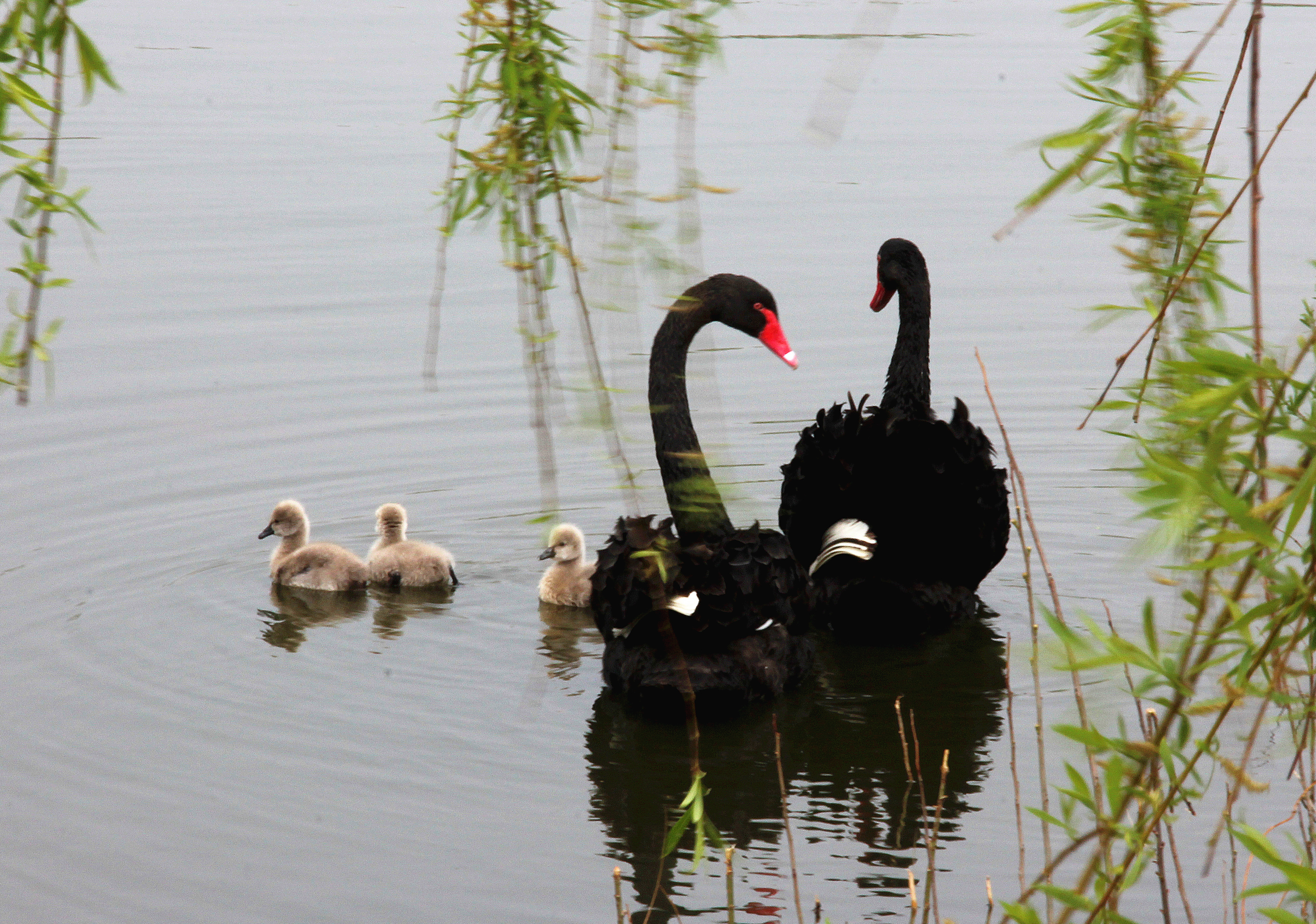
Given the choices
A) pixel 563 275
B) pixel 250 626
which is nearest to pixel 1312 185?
pixel 563 275

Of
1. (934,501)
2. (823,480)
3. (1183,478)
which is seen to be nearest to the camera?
(1183,478)

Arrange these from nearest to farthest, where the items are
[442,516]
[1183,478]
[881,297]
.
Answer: [1183,478] → [881,297] → [442,516]

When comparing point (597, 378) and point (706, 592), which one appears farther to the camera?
point (706, 592)

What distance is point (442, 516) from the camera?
22.9 feet

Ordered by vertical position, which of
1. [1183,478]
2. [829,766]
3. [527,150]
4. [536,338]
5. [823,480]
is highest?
[527,150]

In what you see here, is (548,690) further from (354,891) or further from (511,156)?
(511,156)

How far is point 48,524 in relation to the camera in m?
6.61

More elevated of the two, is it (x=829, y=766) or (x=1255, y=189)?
(x=1255, y=189)

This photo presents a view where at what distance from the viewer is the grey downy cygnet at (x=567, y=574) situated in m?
6.02

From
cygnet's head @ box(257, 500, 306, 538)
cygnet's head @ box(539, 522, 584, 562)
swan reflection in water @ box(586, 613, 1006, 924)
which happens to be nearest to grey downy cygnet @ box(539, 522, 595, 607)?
cygnet's head @ box(539, 522, 584, 562)

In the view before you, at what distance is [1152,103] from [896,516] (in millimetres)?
3990

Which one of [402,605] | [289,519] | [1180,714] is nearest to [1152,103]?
[1180,714]

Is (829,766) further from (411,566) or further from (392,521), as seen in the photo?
(392,521)

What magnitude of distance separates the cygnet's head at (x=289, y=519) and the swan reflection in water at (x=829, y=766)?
1.85m
